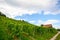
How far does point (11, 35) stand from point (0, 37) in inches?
89.1

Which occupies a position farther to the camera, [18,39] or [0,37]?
[18,39]

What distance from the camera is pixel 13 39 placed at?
83.8ft

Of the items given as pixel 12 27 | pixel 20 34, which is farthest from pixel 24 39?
pixel 12 27

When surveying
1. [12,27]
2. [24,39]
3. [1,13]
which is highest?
[1,13]

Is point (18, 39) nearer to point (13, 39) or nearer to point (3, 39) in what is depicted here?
point (13, 39)

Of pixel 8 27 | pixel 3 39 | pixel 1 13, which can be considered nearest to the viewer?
pixel 3 39

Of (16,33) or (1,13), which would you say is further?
(1,13)

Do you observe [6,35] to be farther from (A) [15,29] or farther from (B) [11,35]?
(A) [15,29]

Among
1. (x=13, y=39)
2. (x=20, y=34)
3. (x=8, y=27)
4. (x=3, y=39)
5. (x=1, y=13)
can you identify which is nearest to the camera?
(x=3, y=39)

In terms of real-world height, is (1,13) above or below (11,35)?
above

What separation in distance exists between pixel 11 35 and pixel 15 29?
2.59 m

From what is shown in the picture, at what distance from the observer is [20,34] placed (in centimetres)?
2731

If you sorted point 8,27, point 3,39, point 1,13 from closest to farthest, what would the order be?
point 3,39 < point 8,27 < point 1,13

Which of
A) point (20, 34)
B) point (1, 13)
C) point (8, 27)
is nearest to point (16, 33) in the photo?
point (20, 34)
